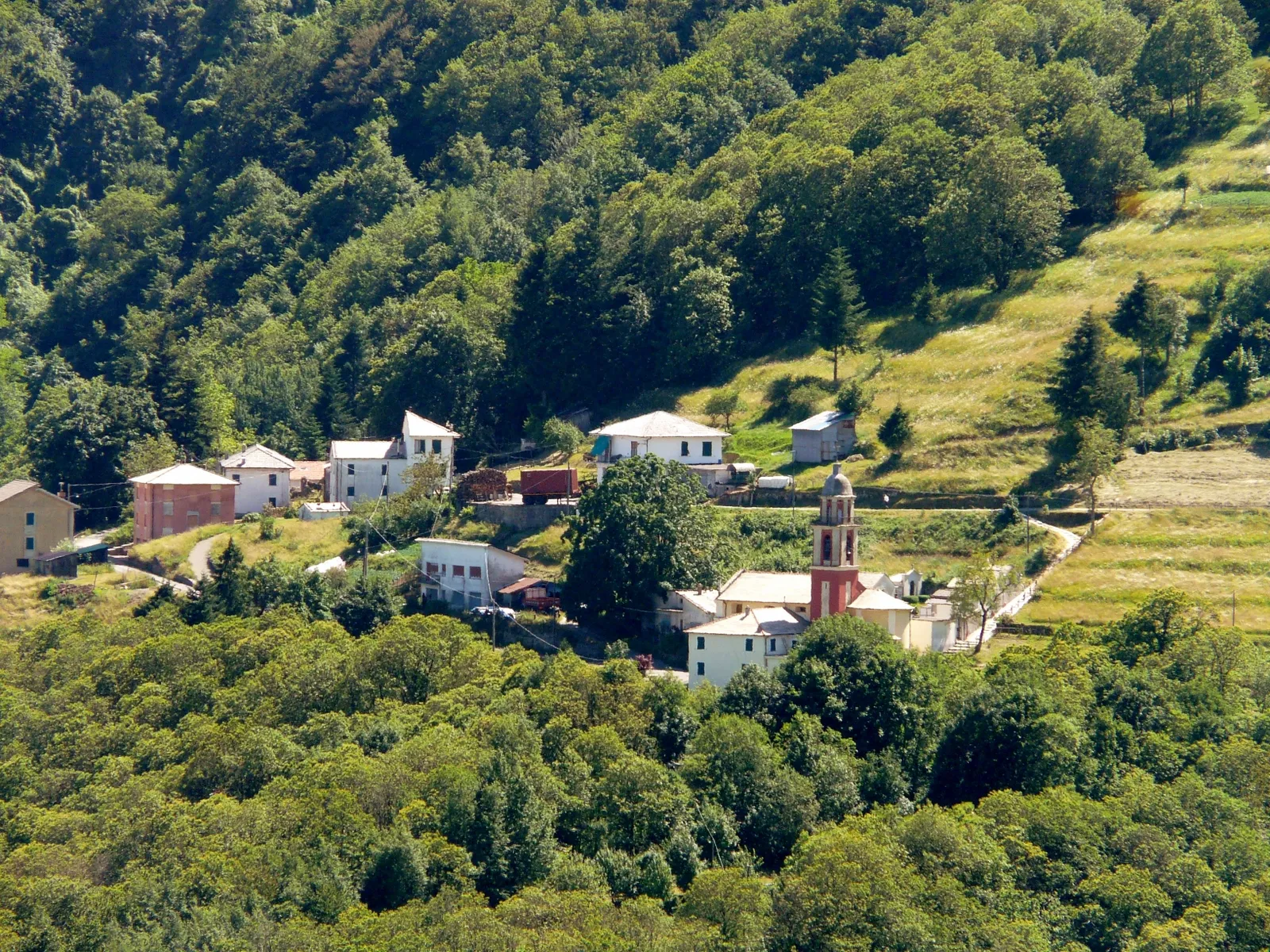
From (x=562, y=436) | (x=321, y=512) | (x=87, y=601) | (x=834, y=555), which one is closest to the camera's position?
(x=834, y=555)

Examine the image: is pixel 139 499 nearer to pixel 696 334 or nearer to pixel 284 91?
pixel 696 334

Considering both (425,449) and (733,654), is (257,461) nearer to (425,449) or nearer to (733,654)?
(425,449)

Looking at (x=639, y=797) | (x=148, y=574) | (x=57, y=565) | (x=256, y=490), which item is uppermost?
(x=256, y=490)

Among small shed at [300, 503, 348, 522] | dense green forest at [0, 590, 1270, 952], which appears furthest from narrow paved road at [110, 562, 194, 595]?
dense green forest at [0, 590, 1270, 952]

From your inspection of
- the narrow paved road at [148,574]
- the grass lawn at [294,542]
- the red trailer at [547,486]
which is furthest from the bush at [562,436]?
the narrow paved road at [148,574]

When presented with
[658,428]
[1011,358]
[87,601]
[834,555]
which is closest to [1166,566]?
[834,555]

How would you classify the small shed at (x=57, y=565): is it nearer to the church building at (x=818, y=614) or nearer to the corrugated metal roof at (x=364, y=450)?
the corrugated metal roof at (x=364, y=450)
